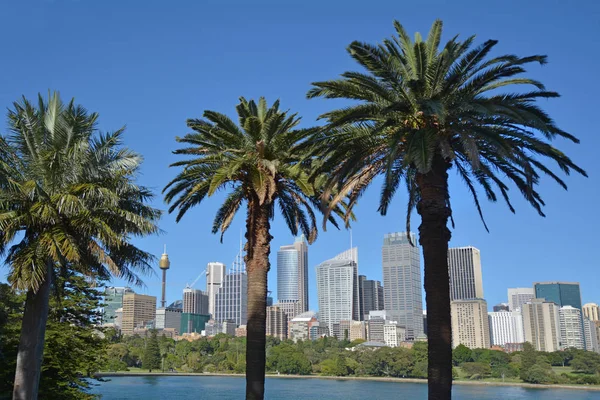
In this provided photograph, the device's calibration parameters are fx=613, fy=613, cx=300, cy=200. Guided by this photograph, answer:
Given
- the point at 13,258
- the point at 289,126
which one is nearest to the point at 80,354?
the point at 13,258

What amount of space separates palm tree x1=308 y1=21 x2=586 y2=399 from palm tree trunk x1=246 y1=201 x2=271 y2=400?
4510mm

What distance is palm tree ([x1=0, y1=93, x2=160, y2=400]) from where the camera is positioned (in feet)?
58.2

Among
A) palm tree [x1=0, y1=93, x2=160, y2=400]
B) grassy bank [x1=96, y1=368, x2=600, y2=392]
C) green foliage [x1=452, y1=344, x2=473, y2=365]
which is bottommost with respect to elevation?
grassy bank [x1=96, y1=368, x2=600, y2=392]

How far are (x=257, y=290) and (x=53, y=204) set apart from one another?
24.5ft

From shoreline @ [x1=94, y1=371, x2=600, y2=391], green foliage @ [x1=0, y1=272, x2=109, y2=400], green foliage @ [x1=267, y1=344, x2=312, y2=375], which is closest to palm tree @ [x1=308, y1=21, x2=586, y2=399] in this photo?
green foliage @ [x1=0, y1=272, x2=109, y2=400]

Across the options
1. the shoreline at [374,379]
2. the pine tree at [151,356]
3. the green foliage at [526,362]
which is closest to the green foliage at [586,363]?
the green foliage at [526,362]

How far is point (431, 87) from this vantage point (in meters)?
17.0

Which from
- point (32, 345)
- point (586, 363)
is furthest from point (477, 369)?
point (32, 345)

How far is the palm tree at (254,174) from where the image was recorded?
68.8ft

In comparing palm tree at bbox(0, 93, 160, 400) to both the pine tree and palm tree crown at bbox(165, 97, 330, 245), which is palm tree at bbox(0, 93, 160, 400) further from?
the pine tree

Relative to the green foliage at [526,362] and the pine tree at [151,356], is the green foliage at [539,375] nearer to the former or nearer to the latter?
the green foliage at [526,362]

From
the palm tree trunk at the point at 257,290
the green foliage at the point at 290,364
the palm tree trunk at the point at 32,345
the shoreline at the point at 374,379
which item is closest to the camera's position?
the palm tree trunk at the point at 32,345

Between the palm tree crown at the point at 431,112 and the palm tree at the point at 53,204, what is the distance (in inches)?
266

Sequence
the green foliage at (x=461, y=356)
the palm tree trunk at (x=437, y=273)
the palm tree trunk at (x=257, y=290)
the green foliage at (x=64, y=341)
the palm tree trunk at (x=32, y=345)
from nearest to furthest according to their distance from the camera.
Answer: the palm tree trunk at (x=437, y=273) → the palm tree trunk at (x=32, y=345) → the palm tree trunk at (x=257, y=290) → the green foliage at (x=64, y=341) → the green foliage at (x=461, y=356)
